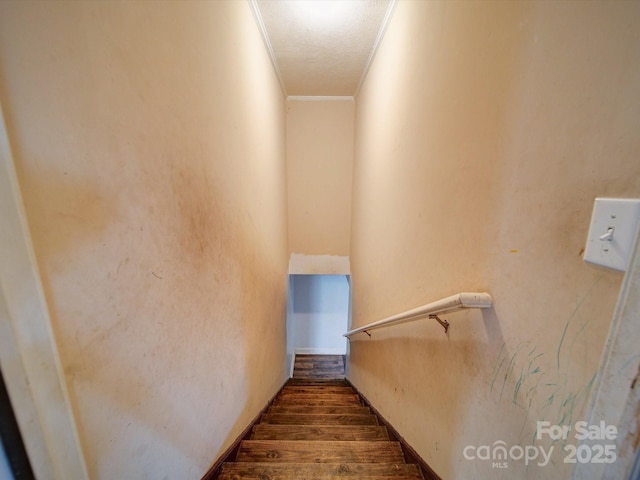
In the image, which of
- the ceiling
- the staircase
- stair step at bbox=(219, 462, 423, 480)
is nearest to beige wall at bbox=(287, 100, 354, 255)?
the ceiling

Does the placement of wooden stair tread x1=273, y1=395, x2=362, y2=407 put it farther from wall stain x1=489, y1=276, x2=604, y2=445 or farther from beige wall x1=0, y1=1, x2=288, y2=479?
wall stain x1=489, y1=276, x2=604, y2=445

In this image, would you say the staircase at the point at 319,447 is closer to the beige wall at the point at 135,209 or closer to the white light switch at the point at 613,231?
the beige wall at the point at 135,209

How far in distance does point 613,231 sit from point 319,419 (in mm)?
1964

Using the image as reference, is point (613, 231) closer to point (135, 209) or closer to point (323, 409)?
point (135, 209)

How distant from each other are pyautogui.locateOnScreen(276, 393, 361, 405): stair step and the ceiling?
3139 millimetres

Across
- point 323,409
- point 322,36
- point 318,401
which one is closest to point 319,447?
point 323,409

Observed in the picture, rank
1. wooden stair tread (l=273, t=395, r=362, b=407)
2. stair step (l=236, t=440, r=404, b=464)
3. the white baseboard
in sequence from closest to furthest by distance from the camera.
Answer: stair step (l=236, t=440, r=404, b=464) < wooden stair tread (l=273, t=395, r=362, b=407) < the white baseboard

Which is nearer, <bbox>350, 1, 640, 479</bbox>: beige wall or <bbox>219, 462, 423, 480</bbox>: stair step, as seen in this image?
<bbox>350, 1, 640, 479</bbox>: beige wall

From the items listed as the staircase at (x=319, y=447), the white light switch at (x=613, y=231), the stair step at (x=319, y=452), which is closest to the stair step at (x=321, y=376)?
the staircase at (x=319, y=447)

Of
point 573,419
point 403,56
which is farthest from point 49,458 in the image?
point 403,56

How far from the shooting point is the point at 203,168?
0.91 m

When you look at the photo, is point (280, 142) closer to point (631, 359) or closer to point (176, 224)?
point (176, 224)

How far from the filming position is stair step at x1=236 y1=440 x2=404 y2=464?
44.9 inches

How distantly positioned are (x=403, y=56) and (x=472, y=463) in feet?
6.28
